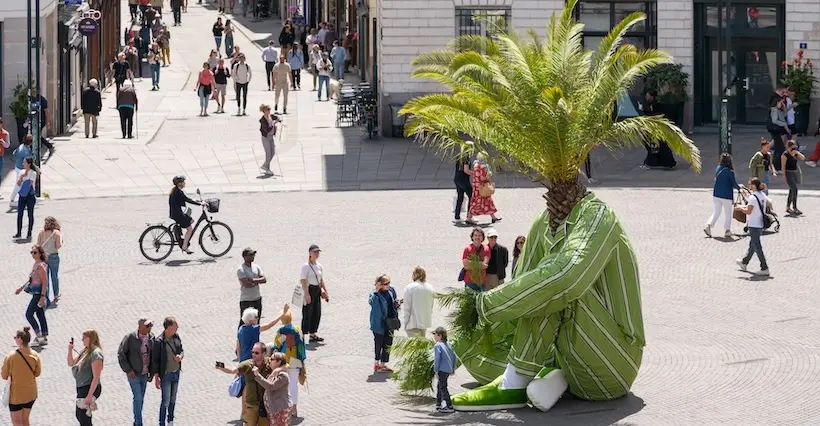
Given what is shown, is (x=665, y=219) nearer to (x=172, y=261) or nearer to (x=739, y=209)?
(x=739, y=209)

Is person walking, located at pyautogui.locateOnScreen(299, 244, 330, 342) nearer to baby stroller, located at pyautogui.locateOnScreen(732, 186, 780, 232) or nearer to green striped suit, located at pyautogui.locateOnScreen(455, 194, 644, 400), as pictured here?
green striped suit, located at pyautogui.locateOnScreen(455, 194, 644, 400)

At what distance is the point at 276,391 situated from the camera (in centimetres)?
1675

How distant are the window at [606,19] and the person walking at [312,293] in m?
22.1

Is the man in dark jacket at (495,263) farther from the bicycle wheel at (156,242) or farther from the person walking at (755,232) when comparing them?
the bicycle wheel at (156,242)

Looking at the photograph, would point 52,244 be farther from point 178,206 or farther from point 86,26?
point 86,26

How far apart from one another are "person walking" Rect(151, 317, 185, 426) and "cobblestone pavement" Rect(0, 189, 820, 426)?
0.41m

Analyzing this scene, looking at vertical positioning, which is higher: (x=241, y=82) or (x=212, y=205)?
(x=241, y=82)

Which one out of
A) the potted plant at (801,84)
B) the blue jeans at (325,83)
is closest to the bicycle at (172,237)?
the potted plant at (801,84)

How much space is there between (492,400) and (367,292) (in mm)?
6366

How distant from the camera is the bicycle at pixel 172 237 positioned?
27.1 meters

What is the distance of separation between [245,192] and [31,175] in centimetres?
592

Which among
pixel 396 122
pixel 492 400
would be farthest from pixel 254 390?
pixel 396 122

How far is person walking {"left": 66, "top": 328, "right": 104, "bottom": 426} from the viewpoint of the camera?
17156 mm

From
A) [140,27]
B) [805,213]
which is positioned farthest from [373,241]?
[140,27]
